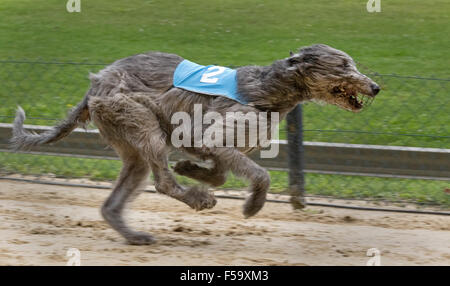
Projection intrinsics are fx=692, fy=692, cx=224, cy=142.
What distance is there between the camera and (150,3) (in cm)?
1300

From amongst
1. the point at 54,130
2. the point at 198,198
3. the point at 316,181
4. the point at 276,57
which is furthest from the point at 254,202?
the point at 276,57

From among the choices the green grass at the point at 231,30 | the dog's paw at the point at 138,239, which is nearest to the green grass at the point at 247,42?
the green grass at the point at 231,30

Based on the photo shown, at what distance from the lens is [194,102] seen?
4.95 m

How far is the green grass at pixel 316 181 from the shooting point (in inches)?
252

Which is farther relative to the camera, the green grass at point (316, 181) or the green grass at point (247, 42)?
the green grass at point (247, 42)

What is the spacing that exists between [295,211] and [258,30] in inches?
227

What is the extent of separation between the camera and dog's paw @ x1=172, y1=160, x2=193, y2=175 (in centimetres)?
521

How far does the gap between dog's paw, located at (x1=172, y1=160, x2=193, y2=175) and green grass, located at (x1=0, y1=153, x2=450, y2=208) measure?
0.82m

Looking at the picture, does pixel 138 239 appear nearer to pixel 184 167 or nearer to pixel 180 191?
pixel 180 191

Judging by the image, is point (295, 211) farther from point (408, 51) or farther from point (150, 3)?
point (150, 3)

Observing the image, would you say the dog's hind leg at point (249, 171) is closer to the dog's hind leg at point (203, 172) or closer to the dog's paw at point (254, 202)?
the dog's paw at point (254, 202)

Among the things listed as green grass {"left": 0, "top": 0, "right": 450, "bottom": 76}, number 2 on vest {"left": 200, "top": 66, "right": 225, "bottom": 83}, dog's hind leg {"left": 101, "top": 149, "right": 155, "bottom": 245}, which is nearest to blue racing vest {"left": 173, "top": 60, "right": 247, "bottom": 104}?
number 2 on vest {"left": 200, "top": 66, "right": 225, "bottom": 83}

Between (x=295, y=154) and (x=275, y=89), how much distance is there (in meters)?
1.30

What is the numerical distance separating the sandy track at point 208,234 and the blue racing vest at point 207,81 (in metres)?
1.11
